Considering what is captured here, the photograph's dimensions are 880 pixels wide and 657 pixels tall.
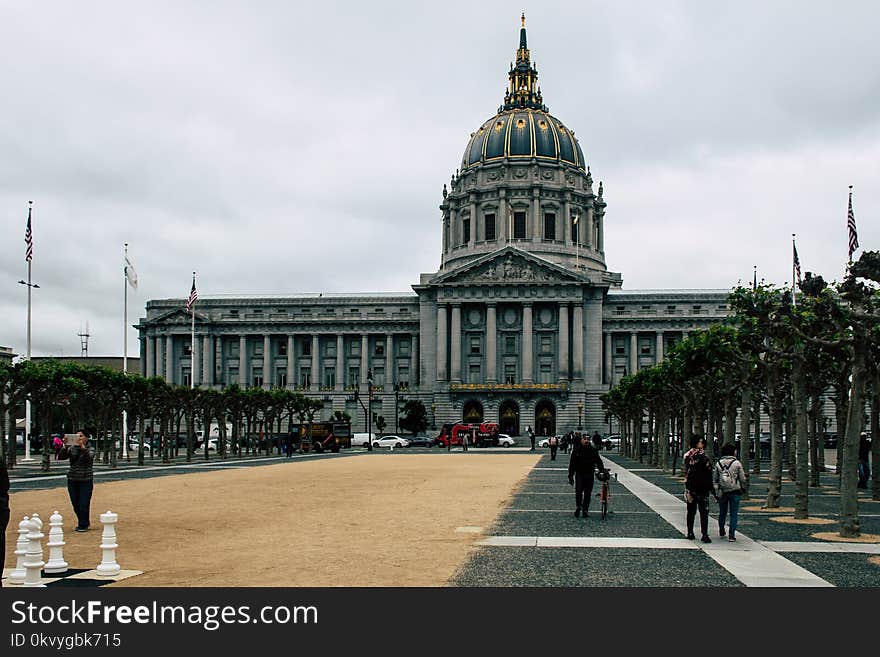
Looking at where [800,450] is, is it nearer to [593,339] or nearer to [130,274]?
[130,274]

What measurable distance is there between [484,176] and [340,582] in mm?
148423

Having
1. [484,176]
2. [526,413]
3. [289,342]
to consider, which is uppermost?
[484,176]

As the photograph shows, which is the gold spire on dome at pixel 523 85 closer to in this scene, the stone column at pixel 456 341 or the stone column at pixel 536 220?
the stone column at pixel 536 220

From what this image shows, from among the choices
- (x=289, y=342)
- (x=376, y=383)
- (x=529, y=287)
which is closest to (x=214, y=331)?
(x=289, y=342)

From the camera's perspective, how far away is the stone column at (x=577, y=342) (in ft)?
452

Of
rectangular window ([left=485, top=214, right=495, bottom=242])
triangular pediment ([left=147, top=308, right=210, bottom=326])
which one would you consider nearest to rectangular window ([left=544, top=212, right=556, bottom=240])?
rectangular window ([left=485, top=214, right=495, bottom=242])

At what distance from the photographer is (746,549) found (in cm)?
2005

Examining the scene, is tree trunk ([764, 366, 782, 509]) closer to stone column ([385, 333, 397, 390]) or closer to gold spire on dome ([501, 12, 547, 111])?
stone column ([385, 333, 397, 390])

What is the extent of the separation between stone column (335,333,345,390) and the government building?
0.35 metres

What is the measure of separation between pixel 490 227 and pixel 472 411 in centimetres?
3601

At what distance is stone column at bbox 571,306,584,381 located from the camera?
138m

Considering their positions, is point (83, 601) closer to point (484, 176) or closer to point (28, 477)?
point (28, 477)

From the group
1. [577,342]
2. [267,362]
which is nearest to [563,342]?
[577,342]

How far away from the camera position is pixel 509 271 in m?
141
